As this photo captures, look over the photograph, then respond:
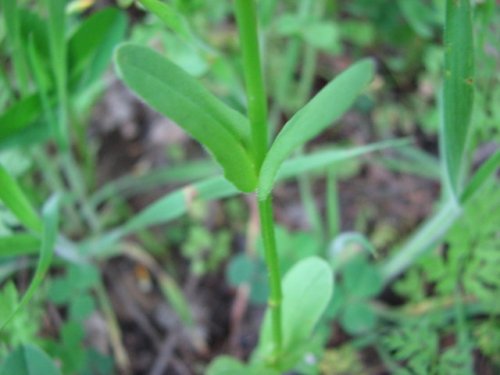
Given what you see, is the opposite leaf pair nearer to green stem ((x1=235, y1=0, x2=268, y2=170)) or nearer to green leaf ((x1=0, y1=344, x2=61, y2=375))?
green stem ((x1=235, y1=0, x2=268, y2=170))

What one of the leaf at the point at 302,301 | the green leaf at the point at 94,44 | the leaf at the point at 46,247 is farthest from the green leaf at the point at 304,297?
the green leaf at the point at 94,44

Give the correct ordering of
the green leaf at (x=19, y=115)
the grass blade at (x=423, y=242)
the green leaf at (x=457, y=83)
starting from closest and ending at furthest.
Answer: the green leaf at (x=457, y=83)
the green leaf at (x=19, y=115)
the grass blade at (x=423, y=242)

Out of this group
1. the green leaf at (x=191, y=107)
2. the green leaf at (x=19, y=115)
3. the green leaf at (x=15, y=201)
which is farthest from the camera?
the green leaf at (x=19, y=115)

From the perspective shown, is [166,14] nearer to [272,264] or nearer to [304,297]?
[272,264]

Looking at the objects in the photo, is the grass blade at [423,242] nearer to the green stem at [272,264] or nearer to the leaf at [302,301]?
the leaf at [302,301]

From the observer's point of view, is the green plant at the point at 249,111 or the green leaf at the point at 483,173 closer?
the green plant at the point at 249,111

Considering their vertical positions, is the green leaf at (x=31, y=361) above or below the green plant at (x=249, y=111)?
below

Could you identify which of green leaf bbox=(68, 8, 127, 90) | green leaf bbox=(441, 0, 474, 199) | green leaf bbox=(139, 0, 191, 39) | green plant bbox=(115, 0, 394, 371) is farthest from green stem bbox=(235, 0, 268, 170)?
green leaf bbox=(68, 8, 127, 90)
